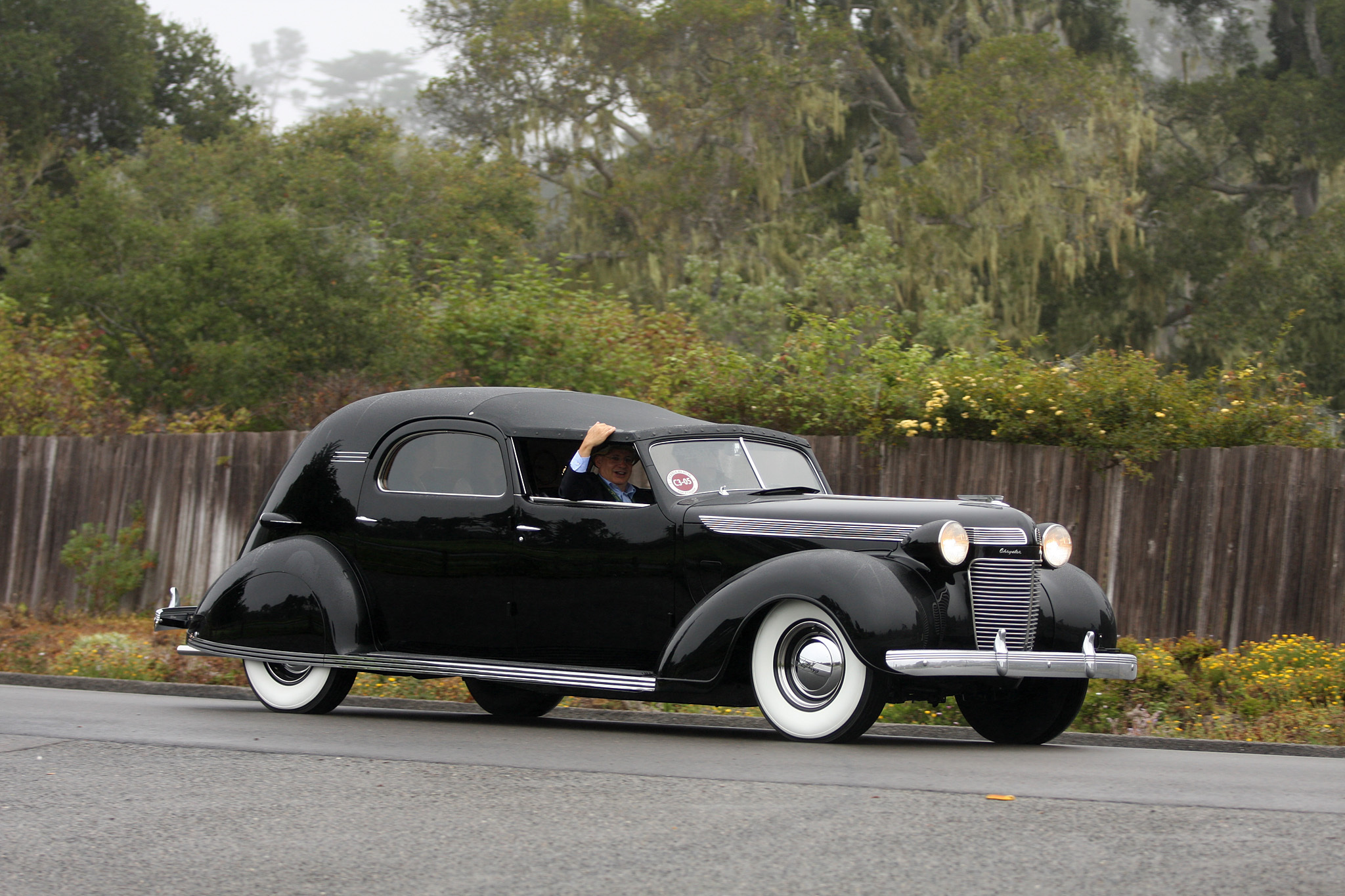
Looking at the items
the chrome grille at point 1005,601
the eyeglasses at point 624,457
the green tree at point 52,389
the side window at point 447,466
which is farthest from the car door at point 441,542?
the green tree at point 52,389

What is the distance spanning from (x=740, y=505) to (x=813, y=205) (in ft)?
79.8

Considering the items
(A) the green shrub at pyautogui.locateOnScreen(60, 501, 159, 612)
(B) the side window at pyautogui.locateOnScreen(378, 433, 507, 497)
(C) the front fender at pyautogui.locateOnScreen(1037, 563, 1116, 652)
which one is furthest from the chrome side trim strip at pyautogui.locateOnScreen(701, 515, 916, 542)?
(A) the green shrub at pyautogui.locateOnScreen(60, 501, 159, 612)

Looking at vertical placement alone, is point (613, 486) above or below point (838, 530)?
above

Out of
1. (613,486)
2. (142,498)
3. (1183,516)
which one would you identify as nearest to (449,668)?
(613,486)

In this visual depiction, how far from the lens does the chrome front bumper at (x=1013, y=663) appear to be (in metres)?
7.17

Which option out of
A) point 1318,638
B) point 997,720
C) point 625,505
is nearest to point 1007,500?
point 1318,638

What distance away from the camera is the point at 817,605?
7.43 m

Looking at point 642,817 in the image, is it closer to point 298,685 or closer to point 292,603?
point 292,603

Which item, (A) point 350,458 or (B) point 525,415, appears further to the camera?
(A) point 350,458

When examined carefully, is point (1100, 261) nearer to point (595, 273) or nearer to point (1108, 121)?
point (1108, 121)

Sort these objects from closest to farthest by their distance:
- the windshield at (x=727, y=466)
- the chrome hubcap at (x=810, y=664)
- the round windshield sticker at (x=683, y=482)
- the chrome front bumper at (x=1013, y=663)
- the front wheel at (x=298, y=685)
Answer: the chrome front bumper at (x=1013, y=663), the chrome hubcap at (x=810, y=664), the round windshield sticker at (x=683, y=482), the windshield at (x=727, y=466), the front wheel at (x=298, y=685)

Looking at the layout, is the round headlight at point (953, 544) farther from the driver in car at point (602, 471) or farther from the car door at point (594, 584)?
the driver in car at point (602, 471)

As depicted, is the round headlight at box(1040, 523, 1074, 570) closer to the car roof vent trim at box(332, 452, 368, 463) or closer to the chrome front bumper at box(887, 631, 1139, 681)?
the chrome front bumper at box(887, 631, 1139, 681)

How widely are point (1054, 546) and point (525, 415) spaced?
327 cm
